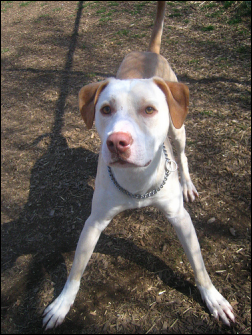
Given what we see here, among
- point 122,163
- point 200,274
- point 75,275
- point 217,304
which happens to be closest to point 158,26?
point 122,163

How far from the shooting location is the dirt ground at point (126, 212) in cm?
255

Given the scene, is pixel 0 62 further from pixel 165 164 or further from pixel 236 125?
pixel 165 164

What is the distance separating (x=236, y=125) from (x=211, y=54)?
196 cm

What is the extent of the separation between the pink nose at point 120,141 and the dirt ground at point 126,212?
60.8 inches

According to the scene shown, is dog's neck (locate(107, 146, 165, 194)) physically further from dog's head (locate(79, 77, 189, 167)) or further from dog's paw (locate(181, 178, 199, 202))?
dog's paw (locate(181, 178, 199, 202))

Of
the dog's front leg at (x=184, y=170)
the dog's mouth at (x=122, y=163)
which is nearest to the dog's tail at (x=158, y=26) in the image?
the dog's front leg at (x=184, y=170)

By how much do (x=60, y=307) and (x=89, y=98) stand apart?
5.71 ft

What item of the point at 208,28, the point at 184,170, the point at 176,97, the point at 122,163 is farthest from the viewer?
the point at 208,28

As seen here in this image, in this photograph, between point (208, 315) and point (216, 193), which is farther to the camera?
point (216, 193)

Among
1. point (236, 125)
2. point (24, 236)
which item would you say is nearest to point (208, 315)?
point (24, 236)

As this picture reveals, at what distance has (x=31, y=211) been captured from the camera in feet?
11.4

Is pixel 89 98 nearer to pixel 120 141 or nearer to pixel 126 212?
pixel 120 141

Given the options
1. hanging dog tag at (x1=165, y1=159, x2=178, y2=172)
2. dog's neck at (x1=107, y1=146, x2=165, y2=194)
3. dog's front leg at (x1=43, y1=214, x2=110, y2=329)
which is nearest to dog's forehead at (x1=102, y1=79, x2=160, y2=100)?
dog's neck at (x1=107, y1=146, x2=165, y2=194)

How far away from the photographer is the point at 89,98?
213 cm
